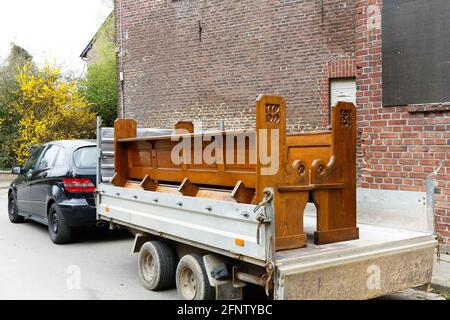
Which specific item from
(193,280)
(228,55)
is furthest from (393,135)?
(228,55)

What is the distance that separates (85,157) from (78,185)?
52cm

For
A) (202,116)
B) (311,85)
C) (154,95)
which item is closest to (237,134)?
(311,85)

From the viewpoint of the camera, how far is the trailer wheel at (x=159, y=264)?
17.6ft

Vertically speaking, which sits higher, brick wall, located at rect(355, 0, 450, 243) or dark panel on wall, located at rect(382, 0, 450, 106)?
dark panel on wall, located at rect(382, 0, 450, 106)

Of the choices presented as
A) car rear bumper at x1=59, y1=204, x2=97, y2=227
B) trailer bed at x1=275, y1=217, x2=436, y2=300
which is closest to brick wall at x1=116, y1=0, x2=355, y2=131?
car rear bumper at x1=59, y1=204, x2=97, y2=227

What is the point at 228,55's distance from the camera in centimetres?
1274

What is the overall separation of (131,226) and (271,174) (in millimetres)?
2450

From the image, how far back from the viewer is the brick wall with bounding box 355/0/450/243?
21.2 ft

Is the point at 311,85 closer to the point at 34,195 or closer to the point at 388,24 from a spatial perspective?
the point at 388,24

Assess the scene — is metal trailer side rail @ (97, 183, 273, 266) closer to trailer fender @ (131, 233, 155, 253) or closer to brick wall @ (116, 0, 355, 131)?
trailer fender @ (131, 233, 155, 253)

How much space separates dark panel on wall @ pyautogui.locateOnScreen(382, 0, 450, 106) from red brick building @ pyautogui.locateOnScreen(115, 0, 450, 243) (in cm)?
4

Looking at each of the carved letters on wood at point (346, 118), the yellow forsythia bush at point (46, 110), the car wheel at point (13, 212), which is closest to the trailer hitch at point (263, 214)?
the carved letters on wood at point (346, 118)

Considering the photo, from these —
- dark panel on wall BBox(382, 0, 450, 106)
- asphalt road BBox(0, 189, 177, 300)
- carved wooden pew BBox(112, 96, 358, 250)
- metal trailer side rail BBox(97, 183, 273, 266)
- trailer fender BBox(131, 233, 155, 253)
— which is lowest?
asphalt road BBox(0, 189, 177, 300)

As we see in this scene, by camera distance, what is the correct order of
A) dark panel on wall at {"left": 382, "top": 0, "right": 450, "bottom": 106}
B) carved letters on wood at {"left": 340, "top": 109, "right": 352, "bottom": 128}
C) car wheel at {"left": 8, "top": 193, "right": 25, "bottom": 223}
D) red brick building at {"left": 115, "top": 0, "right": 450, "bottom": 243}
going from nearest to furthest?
carved letters on wood at {"left": 340, "top": 109, "right": 352, "bottom": 128}, dark panel on wall at {"left": 382, "top": 0, "right": 450, "bottom": 106}, red brick building at {"left": 115, "top": 0, "right": 450, "bottom": 243}, car wheel at {"left": 8, "top": 193, "right": 25, "bottom": 223}
